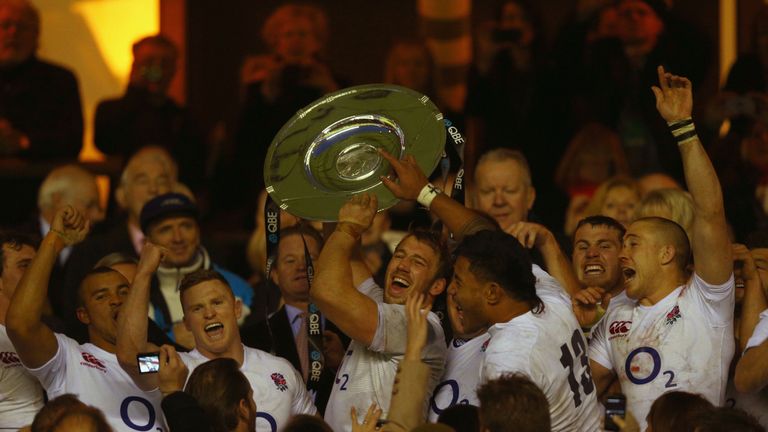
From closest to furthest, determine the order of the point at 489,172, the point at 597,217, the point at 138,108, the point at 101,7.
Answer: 1. the point at 597,217
2. the point at 489,172
3. the point at 138,108
4. the point at 101,7

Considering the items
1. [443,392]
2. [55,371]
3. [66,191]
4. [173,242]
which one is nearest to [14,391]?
[55,371]

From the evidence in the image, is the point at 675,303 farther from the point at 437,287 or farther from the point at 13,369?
the point at 13,369

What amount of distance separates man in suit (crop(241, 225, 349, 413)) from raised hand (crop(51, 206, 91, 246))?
108 centimetres

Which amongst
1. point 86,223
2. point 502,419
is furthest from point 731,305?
point 86,223

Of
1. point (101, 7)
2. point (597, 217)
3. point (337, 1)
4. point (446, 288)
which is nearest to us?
point (446, 288)

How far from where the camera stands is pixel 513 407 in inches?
217

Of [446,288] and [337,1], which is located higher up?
[337,1]

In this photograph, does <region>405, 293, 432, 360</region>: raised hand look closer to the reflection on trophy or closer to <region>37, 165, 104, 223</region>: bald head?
the reflection on trophy

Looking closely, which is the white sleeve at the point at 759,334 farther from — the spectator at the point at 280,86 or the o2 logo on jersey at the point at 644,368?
the spectator at the point at 280,86

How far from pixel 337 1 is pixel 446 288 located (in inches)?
260

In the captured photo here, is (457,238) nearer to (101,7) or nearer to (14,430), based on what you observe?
(14,430)

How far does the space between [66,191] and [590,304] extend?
152 inches

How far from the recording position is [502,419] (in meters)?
5.49

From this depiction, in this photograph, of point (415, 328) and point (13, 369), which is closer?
point (415, 328)
